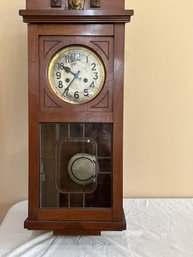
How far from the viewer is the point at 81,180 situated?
0.77 m

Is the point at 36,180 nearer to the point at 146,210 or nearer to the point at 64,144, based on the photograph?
the point at 64,144

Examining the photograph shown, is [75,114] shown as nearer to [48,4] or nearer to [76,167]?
[76,167]

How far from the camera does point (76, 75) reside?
2.43 ft

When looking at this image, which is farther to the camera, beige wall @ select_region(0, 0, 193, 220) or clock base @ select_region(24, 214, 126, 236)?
beige wall @ select_region(0, 0, 193, 220)

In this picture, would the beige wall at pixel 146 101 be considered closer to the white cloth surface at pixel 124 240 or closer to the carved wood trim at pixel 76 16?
the white cloth surface at pixel 124 240

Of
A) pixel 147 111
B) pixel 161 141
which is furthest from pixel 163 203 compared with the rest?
pixel 147 111

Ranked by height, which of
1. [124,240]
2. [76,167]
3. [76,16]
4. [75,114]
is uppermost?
[76,16]

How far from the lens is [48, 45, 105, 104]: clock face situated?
73 cm

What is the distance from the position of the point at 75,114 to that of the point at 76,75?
0.33ft

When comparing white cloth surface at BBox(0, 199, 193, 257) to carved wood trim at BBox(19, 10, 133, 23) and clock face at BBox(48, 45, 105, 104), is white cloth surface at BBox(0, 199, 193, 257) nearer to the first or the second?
clock face at BBox(48, 45, 105, 104)

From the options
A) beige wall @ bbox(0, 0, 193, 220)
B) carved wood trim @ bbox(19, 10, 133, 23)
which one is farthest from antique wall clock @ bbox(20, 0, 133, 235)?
beige wall @ bbox(0, 0, 193, 220)

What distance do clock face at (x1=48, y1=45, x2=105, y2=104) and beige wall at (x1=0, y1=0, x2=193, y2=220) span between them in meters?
0.33

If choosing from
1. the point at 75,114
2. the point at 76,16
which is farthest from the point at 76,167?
the point at 76,16

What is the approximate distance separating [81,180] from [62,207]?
0.08 metres
